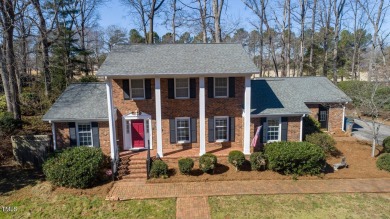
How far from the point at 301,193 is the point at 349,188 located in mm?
2541

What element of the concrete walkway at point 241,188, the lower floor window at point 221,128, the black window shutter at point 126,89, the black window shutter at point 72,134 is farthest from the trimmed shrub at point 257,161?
the black window shutter at point 72,134

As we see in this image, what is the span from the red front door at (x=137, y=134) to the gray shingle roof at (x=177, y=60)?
3304 mm

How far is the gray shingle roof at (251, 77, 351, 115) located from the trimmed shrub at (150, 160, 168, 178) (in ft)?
20.5

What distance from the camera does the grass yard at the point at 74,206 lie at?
10234 millimetres

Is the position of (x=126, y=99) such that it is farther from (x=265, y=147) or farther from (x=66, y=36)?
(x=66, y=36)

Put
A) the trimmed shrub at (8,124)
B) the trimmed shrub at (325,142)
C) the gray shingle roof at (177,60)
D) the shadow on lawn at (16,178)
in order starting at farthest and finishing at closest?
the trimmed shrub at (8,124), the trimmed shrub at (325,142), the gray shingle roof at (177,60), the shadow on lawn at (16,178)

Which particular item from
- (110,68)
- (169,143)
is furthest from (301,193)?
(110,68)

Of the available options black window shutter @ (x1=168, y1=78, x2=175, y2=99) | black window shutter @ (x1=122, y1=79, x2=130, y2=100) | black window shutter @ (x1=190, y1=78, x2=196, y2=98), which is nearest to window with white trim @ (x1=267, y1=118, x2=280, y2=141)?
black window shutter @ (x1=190, y1=78, x2=196, y2=98)

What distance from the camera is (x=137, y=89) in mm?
15062

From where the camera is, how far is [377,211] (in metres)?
10.3

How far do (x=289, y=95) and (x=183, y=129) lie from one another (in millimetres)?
7770

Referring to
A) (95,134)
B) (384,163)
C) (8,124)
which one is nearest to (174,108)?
(95,134)

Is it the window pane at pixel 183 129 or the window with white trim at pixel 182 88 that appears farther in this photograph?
the window pane at pixel 183 129

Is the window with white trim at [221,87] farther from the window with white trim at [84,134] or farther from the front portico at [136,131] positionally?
the window with white trim at [84,134]
